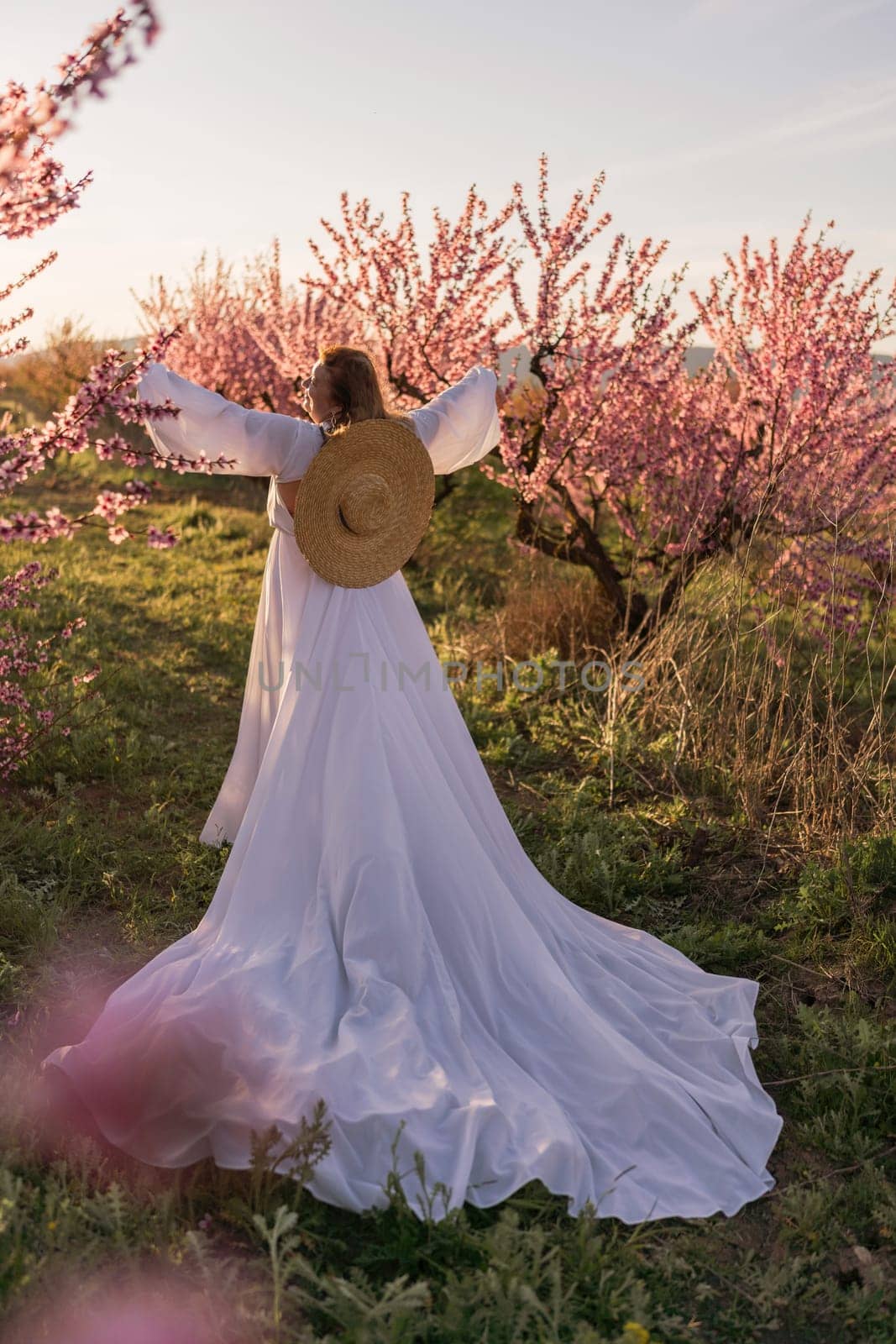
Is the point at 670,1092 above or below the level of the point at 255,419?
below

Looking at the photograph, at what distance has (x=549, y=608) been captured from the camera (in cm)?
714

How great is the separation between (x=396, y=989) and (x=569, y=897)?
149cm

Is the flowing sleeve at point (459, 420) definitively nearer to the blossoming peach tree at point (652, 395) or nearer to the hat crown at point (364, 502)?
the hat crown at point (364, 502)

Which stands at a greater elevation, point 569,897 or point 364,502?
point 364,502

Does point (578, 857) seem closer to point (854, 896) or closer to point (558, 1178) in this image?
point (854, 896)

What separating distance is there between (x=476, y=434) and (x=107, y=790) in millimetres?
2483

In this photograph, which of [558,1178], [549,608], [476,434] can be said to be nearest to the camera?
[558,1178]

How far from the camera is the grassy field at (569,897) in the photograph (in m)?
2.13

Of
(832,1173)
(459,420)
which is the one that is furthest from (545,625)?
(832,1173)

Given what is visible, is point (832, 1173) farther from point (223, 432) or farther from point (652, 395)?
point (652, 395)

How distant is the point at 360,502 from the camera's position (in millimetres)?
3326

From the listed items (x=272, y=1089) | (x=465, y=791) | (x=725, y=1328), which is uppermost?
(x=465, y=791)

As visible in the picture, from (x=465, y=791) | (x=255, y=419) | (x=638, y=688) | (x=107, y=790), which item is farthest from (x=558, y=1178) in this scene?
(x=638, y=688)

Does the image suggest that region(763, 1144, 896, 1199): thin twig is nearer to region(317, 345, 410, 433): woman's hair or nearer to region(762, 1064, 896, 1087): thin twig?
region(762, 1064, 896, 1087): thin twig
